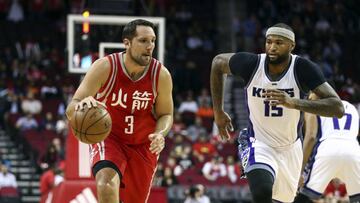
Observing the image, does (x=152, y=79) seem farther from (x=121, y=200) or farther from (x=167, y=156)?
(x=167, y=156)

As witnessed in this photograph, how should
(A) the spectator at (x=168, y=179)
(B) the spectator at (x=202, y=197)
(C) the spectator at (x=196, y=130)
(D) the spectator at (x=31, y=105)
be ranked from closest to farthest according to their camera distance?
1. (B) the spectator at (x=202, y=197)
2. (A) the spectator at (x=168, y=179)
3. (C) the spectator at (x=196, y=130)
4. (D) the spectator at (x=31, y=105)

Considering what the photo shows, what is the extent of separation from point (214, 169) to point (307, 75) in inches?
489

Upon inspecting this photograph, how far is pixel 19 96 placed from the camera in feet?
78.1

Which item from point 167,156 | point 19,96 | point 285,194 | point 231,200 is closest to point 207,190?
point 231,200

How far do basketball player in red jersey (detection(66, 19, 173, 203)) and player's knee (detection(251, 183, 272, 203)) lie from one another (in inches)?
37.1

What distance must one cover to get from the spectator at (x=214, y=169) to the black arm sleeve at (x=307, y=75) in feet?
39.5

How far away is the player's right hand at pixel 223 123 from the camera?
855 centimetres

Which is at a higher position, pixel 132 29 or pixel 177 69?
pixel 132 29

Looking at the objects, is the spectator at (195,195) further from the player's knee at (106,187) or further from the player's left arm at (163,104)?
the player's knee at (106,187)

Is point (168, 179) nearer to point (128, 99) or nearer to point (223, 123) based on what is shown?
point (223, 123)

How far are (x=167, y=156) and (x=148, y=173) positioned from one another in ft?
45.0

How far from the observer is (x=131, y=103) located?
7.95 metres

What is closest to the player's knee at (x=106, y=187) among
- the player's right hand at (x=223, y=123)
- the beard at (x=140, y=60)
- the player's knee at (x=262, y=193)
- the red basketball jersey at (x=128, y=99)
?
the red basketball jersey at (x=128, y=99)

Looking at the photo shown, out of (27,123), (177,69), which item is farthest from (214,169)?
(177,69)
